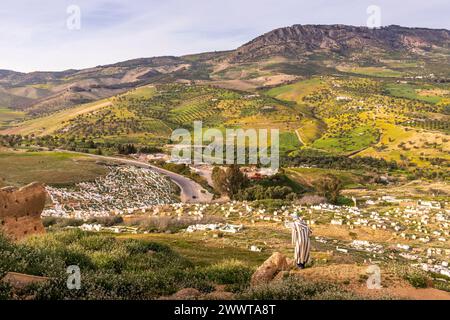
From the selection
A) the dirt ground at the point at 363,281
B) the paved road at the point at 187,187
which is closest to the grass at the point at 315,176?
the paved road at the point at 187,187

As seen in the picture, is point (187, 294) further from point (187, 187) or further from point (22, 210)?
point (187, 187)

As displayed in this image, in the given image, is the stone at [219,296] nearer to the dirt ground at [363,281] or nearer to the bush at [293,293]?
the bush at [293,293]

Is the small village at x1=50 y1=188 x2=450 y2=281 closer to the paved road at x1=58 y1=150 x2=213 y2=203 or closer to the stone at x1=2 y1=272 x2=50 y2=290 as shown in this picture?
the paved road at x1=58 y1=150 x2=213 y2=203

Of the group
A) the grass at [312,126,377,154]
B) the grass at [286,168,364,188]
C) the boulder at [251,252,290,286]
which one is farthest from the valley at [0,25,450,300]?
the grass at [312,126,377,154]

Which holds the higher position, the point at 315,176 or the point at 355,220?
the point at 355,220

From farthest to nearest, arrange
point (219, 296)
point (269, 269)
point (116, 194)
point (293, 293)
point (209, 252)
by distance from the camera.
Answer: point (116, 194), point (209, 252), point (269, 269), point (219, 296), point (293, 293)

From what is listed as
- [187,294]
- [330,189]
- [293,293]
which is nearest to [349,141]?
[330,189]
